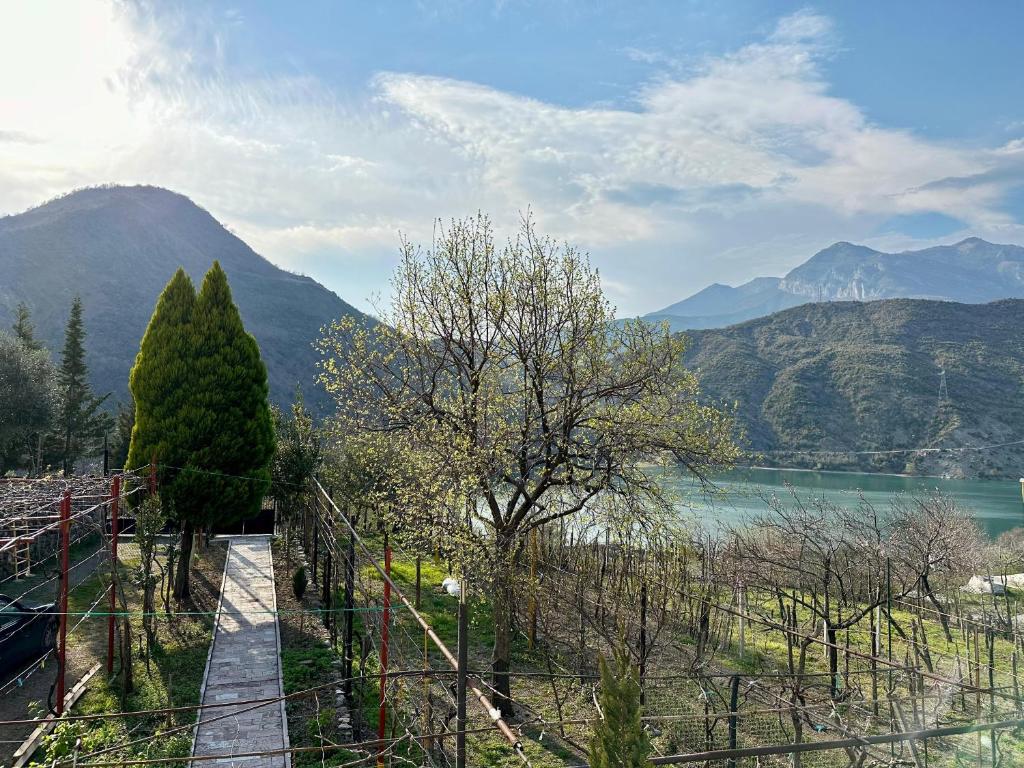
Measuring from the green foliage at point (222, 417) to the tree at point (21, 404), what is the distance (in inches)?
397

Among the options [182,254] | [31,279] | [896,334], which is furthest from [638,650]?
[182,254]

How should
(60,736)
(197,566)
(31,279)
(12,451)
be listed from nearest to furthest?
(60,736) < (197,566) < (12,451) < (31,279)

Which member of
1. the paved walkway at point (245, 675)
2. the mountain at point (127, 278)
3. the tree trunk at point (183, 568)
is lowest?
the paved walkway at point (245, 675)

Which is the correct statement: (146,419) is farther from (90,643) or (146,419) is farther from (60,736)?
(60,736)

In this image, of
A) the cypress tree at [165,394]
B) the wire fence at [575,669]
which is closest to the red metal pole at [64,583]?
the wire fence at [575,669]

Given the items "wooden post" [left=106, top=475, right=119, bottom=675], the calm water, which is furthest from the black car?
the calm water

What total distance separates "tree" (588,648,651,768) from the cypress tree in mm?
11672

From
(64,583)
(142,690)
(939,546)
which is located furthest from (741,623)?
(64,583)

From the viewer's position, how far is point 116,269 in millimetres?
77000

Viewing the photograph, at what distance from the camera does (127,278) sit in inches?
3017

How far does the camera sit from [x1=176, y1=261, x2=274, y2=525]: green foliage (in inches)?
535

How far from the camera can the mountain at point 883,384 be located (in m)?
52.5

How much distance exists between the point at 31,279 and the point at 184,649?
7181cm

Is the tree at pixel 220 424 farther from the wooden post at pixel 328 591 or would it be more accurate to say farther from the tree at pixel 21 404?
the tree at pixel 21 404
